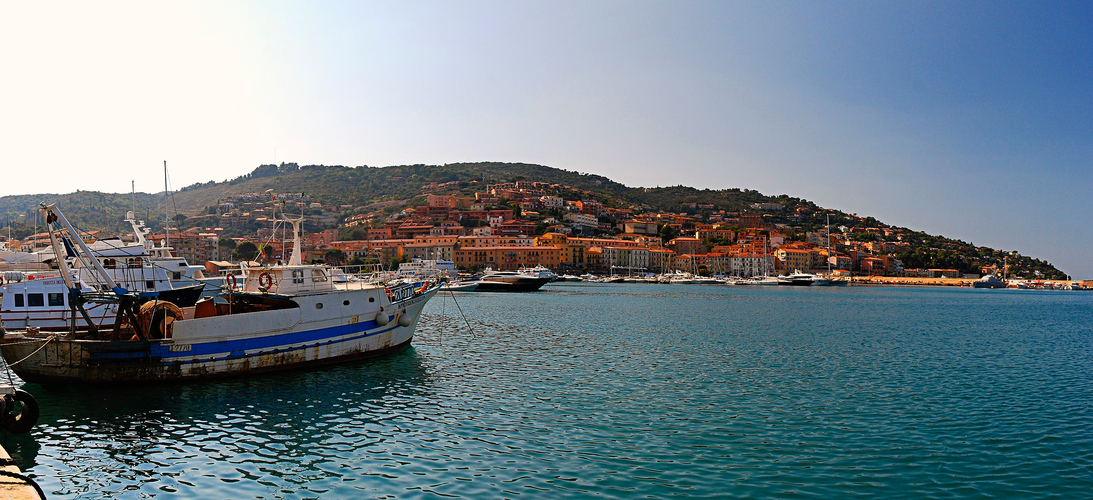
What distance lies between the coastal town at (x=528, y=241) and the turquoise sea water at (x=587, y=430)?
10365 cm

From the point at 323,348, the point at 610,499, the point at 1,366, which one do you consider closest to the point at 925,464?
the point at 610,499

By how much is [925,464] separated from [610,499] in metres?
6.07

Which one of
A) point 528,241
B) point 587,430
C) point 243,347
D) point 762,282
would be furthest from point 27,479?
point 528,241

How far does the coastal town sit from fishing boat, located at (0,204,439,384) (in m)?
100

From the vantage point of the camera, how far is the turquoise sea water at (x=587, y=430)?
976cm

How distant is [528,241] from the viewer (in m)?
142

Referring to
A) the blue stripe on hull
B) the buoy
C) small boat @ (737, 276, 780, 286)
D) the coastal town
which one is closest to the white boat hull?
the blue stripe on hull

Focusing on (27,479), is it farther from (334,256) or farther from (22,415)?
(334,256)

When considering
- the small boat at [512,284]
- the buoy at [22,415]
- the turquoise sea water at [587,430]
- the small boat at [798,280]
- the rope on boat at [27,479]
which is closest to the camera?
the rope on boat at [27,479]

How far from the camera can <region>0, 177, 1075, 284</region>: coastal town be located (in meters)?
134

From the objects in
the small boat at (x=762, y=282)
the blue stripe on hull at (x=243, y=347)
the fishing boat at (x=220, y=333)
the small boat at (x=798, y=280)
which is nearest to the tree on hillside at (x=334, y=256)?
the small boat at (x=762, y=282)

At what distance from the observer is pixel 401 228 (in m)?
149

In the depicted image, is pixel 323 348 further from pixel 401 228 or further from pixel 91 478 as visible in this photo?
pixel 401 228

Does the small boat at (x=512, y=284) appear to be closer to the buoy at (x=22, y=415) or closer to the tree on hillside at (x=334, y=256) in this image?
the tree on hillside at (x=334, y=256)
